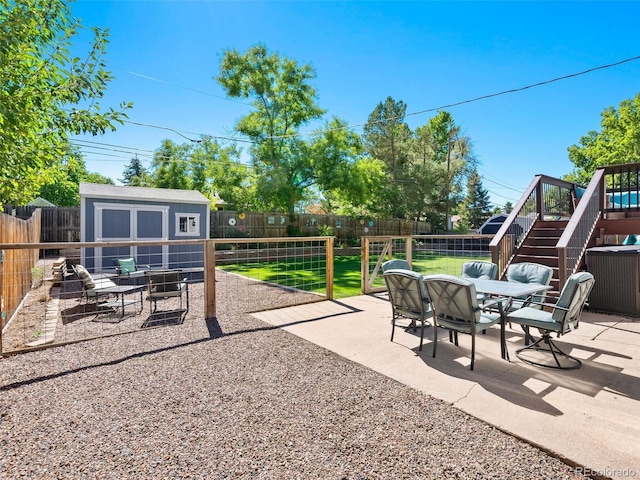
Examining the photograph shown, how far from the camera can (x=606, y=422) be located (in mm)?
2406

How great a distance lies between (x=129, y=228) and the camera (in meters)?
10.4

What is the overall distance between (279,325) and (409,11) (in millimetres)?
9420

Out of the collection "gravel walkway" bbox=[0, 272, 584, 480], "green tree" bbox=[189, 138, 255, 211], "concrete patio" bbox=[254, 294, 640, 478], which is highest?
"green tree" bbox=[189, 138, 255, 211]

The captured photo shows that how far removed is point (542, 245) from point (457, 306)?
4.68m

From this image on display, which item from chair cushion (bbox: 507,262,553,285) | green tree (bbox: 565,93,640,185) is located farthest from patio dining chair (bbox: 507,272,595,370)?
green tree (bbox: 565,93,640,185)

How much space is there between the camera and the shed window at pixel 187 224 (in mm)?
11328

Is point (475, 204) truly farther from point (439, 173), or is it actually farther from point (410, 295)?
point (410, 295)

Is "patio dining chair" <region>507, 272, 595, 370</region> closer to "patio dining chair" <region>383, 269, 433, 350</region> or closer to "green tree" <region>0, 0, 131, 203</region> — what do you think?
"patio dining chair" <region>383, 269, 433, 350</region>

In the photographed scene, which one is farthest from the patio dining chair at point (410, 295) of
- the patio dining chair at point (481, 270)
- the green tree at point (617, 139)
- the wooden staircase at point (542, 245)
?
the green tree at point (617, 139)

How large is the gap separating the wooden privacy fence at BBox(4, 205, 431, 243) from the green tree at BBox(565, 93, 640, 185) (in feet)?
42.4

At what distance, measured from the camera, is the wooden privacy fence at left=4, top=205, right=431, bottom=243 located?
15680mm

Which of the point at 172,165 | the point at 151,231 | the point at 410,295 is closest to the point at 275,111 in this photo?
the point at 151,231

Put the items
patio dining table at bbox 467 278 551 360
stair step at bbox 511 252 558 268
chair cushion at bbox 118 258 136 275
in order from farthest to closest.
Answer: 1. chair cushion at bbox 118 258 136 275
2. stair step at bbox 511 252 558 268
3. patio dining table at bbox 467 278 551 360

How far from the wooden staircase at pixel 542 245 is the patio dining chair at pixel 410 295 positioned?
11.8 ft
